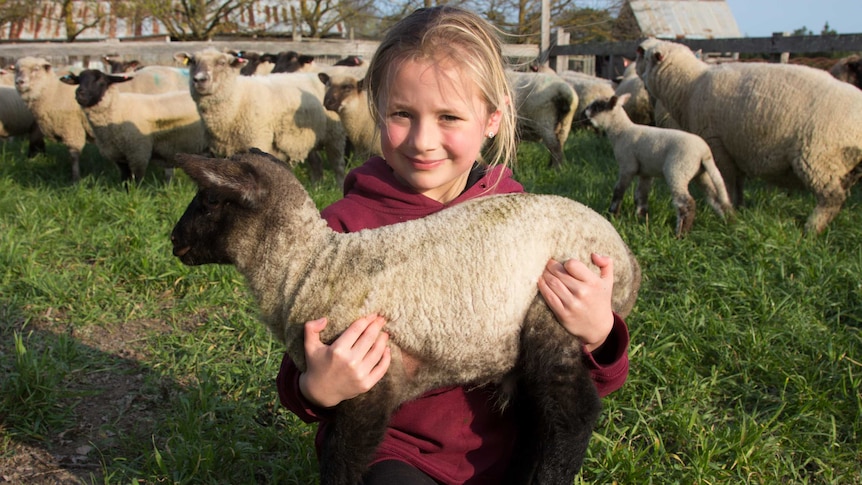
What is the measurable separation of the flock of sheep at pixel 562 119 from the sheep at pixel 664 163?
12mm

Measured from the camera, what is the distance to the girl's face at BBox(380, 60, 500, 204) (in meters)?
1.77

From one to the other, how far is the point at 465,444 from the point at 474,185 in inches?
31.0

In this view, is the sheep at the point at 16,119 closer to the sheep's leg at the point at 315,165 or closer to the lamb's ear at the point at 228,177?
the sheep's leg at the point at 315,165

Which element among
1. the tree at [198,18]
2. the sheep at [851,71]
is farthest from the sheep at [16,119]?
the tree at [198,18]

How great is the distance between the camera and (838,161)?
203 inches

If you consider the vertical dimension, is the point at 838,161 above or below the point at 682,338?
above

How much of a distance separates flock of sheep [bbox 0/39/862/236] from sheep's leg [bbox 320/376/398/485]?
108 inches

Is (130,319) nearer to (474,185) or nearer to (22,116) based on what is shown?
(474,185)

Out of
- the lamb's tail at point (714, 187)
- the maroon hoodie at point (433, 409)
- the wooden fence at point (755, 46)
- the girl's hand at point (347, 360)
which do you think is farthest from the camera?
the wooden fence at point (755, 46)

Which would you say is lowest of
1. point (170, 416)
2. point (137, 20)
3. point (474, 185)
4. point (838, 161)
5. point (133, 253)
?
point (170, 416)

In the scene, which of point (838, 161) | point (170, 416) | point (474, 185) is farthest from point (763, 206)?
point (170, 416)

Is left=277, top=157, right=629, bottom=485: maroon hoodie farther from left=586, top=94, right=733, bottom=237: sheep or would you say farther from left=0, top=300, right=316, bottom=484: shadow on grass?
left=586, top=94, right=733, bottom=237: sheep

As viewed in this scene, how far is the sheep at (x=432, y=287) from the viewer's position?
164 cm

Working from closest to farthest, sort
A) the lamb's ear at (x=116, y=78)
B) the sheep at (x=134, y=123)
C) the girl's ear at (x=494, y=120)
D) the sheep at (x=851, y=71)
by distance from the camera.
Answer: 1. the girl's ear at (x=494, y=120)
2. the sheep at (x=134, y=123)
3. the lamb's ear at (x=116, y=78)
4. the sheep at (x=851, y=71)
